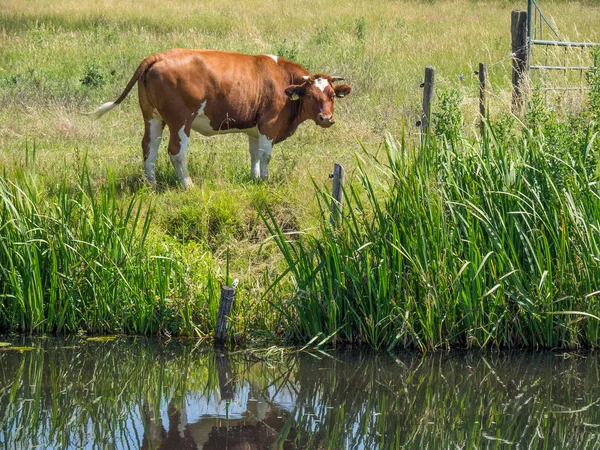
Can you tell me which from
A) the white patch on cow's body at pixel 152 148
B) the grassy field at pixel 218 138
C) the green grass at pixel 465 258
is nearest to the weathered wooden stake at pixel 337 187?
the green grass at pixel 465 258

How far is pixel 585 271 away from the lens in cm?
673

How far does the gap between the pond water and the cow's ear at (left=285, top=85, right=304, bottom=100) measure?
156 inches

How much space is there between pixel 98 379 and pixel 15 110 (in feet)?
25.7

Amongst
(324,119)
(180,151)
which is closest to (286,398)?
(180,151)

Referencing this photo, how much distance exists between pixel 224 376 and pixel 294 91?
15.0ft

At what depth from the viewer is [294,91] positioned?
10375 mm

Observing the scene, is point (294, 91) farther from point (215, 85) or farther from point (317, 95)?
point (215, 85)

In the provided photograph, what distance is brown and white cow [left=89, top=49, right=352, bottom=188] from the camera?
9.77 metres

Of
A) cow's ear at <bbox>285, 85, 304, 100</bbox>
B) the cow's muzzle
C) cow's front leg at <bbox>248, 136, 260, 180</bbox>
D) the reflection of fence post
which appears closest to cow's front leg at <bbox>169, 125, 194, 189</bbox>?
cow's front leg at <bbox>248, 136, 260, 180</bbox>

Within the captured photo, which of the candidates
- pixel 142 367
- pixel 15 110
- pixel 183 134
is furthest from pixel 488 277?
pixel 15 110

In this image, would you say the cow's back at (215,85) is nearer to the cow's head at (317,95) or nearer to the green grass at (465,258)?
the cow's head at (317,95)

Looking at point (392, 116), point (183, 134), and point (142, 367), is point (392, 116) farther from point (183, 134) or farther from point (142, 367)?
point (142, 367)

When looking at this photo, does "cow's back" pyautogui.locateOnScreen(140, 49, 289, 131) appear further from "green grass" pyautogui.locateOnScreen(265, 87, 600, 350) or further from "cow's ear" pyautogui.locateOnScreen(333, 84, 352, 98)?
"green grass" pyautogui.locateOnScreen(265, 87, 600, 350)

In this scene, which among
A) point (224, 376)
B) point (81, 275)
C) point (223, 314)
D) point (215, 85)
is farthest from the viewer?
point (215, 85)
